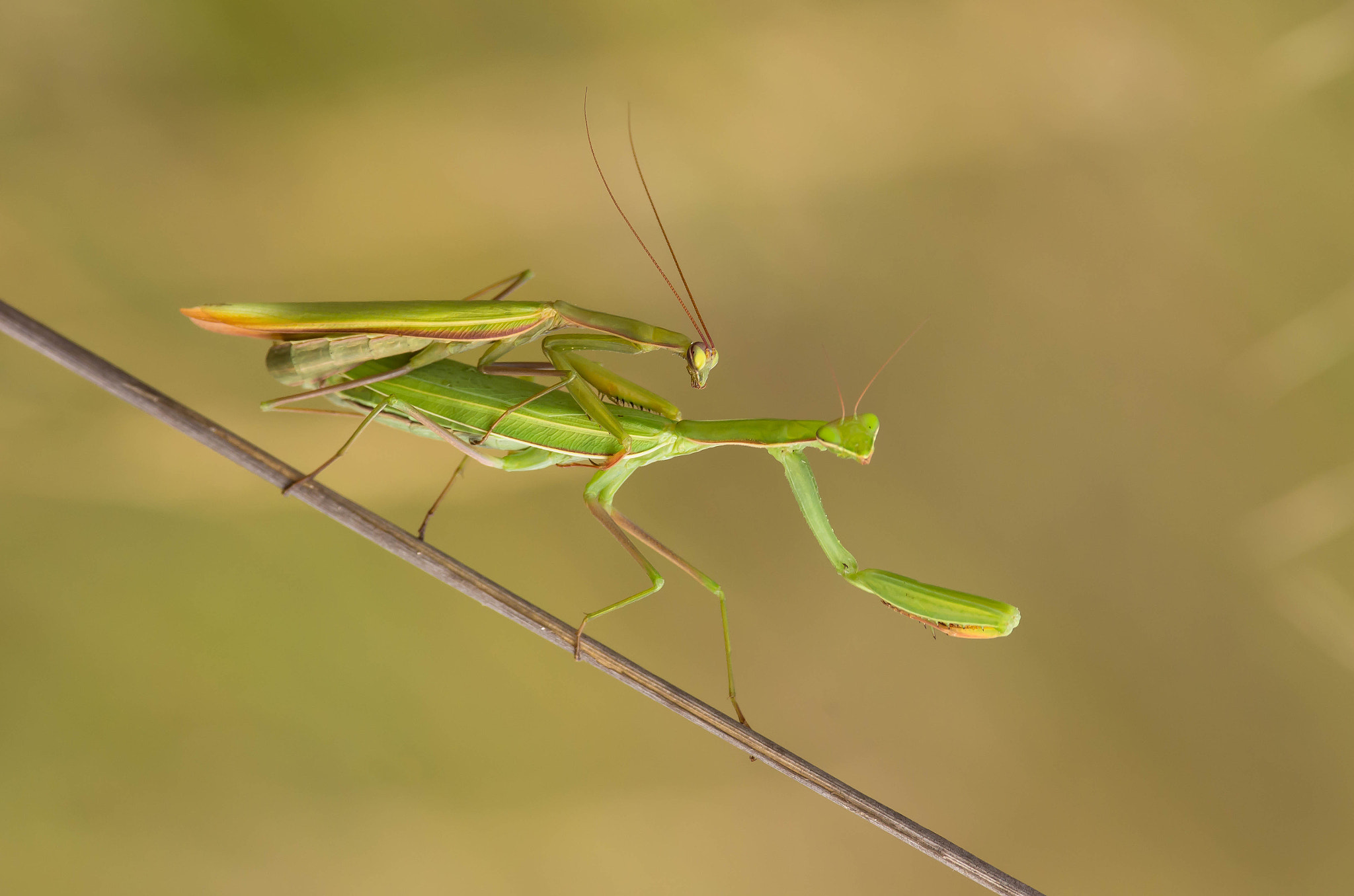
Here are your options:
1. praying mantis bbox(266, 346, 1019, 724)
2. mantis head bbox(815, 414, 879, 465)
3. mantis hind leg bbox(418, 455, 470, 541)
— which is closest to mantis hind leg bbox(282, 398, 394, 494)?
praying mantis bbox(266, 346, 1019, 724)

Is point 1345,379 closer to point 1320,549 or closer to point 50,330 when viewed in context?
point 1320,549

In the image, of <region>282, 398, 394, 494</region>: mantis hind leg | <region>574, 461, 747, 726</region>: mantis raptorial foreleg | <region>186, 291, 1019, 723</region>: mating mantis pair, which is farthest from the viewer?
<region>574, 461, 747, 726</region>: mantis raptorial foreleg

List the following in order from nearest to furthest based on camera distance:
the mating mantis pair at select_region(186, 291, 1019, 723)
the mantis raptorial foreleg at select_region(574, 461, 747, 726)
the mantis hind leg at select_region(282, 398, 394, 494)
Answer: the mantis hind leg at select_region(282, 398, 394, 494), the mating mantis pair at select_region(186, 291, 1019, 723), the mantis raptorial foreleg at select_region(574, 461, 747, 726)

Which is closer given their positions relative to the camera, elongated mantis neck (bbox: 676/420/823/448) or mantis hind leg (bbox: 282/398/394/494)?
mantis hind leg (bbox: 282/398/394/494)

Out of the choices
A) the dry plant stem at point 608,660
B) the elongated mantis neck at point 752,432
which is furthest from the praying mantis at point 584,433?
the dry plant stem at point 608,660

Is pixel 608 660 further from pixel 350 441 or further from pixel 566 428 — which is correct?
pixel 350 441

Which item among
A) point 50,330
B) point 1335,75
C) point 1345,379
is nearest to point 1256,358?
point 1345,379

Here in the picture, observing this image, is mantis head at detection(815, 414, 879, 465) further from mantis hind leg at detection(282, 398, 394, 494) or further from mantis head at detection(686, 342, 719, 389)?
mantis hind leg at detection(282, 398, 394, 494)
